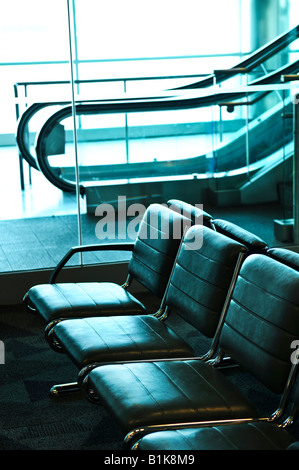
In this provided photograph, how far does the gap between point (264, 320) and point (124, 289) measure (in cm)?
143

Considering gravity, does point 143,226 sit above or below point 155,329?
above

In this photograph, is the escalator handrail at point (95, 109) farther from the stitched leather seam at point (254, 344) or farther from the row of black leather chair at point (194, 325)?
the stitched leather seam at point (254, 344)

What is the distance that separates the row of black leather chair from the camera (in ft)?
7.48

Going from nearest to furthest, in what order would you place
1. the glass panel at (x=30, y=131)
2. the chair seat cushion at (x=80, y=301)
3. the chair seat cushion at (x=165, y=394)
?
the chair seat cushion at (x=165, y=394) < the chair seat cushion at (x=80, y=301) < the glass panel at (x=30, y=131)

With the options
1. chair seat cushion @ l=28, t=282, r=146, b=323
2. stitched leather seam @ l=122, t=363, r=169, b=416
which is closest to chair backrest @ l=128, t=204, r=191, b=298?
chair seat cushion @ l=28, t=282, r=146, b=323

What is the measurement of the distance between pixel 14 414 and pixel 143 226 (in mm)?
1156

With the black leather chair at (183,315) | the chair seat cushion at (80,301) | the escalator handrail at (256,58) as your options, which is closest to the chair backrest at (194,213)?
the black leather chair at (183,315)

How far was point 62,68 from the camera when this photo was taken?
183 inches

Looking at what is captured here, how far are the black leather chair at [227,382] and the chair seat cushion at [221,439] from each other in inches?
3.8

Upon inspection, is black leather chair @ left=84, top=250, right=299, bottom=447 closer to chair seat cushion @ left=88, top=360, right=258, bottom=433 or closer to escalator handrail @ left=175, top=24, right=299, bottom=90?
chair seat cushion @ left=88, top=360, right=258, bottom=433

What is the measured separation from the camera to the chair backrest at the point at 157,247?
10.8ft

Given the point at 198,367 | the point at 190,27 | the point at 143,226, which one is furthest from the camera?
the point at 190,27
